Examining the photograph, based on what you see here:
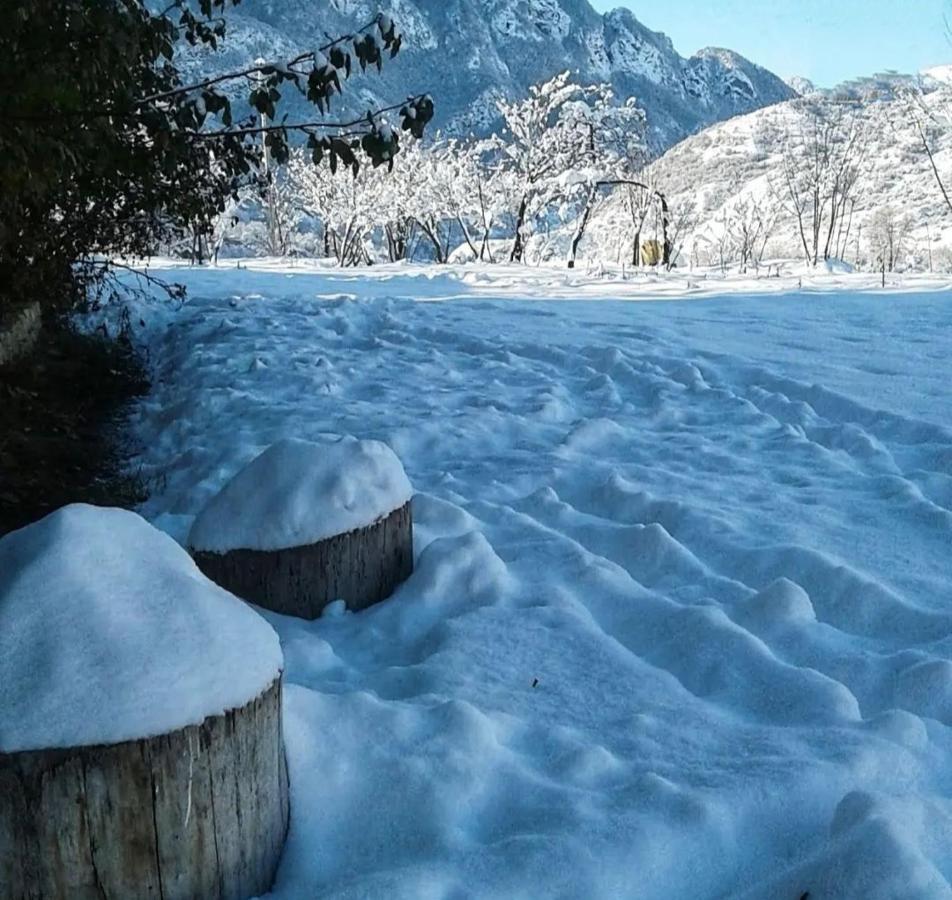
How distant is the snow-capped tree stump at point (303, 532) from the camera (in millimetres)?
2918

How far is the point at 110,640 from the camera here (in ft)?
5.35

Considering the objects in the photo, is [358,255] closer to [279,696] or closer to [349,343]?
[349,343]

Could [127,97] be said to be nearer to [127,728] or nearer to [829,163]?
[127,728]

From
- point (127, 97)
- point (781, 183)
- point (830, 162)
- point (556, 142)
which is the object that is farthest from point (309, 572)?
point (781, 183)

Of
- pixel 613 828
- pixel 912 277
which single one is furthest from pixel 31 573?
pixel 912 277

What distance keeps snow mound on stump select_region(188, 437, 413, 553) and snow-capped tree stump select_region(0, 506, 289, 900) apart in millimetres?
1045

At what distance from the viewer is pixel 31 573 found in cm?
172

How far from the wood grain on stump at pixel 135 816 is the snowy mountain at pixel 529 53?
4693 inches

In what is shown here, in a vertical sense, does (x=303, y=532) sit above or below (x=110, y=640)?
below

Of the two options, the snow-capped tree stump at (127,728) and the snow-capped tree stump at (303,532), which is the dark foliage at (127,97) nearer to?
the snow-capped tree stump at (303,532)

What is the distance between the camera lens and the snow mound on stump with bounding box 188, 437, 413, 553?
2912mm

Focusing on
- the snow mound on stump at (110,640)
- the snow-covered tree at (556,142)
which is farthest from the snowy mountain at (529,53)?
the snow mound on stump at (110,640)

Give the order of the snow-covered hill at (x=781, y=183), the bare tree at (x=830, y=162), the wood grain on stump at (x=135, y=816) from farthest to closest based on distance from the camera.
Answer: the snow-covered hill at (x=781, y=183)
the bare tree at (x=830, y=162)
the wood grain on stump at (x=135, y=816)

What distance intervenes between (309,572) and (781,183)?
162 ft
